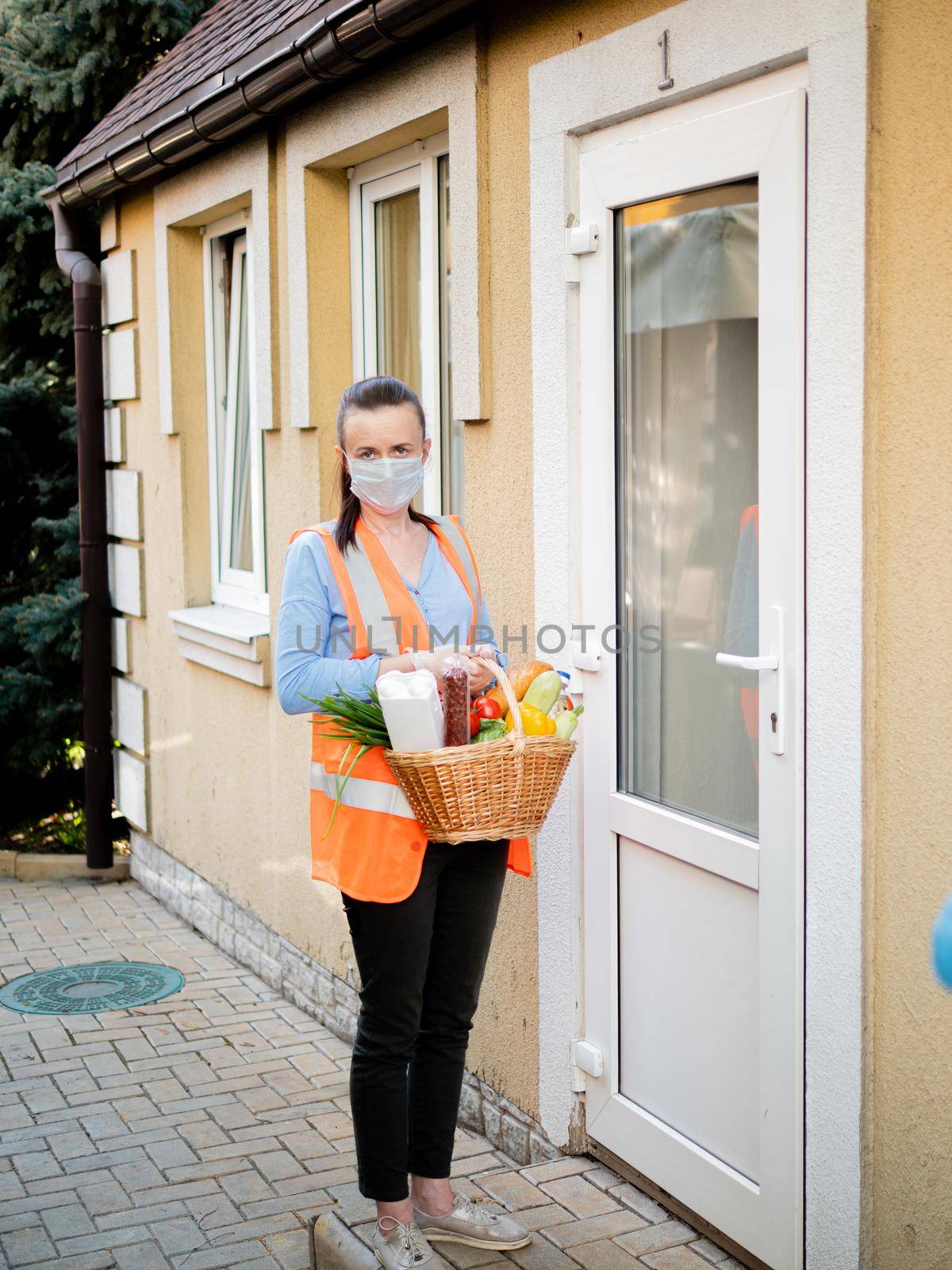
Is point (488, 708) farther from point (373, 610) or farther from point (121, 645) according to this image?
point (121, 645)

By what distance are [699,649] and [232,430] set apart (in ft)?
12.8

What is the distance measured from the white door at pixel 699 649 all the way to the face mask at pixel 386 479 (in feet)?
2.26

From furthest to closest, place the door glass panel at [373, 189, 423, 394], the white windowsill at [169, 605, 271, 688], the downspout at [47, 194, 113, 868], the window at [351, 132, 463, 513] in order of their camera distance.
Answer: the downspout at [47, 194, 113, 868], the white windowsill at [169, 605, 271, 688], the door glass panel at [373, 189, 423, 394], the window at [351, 132, 463, 513]

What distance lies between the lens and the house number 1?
3.56m

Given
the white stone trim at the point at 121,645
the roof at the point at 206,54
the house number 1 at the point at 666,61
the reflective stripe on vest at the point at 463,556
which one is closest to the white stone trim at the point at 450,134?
the roof at the point at 206,54

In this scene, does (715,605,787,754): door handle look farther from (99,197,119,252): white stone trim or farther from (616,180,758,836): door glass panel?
(99,197,119,252): white stone trim

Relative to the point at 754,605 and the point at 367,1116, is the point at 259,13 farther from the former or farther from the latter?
the point at 367,1116

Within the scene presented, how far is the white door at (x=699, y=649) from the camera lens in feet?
10.8

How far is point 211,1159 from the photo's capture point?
4.55 m

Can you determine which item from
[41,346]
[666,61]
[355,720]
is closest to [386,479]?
[355,720]

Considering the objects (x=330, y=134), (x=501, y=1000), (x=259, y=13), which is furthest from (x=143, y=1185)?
(x=259, y=13)

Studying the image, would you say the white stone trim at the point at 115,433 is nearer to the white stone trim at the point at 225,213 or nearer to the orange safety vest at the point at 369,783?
the white stone trim at the point at 225,213

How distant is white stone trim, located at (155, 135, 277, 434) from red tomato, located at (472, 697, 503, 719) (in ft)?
9.69

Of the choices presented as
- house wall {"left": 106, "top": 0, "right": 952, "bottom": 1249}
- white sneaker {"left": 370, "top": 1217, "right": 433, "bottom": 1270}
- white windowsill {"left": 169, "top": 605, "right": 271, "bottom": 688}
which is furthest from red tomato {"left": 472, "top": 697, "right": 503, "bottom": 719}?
white windowsill {"left": 169, "top": 605, "right": 271, "bottom": 688}
